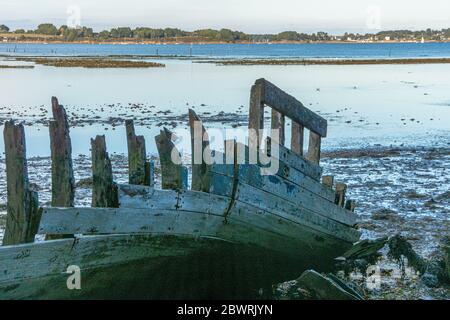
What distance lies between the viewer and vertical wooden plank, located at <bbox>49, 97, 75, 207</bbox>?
5882mm

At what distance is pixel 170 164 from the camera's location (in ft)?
20.5

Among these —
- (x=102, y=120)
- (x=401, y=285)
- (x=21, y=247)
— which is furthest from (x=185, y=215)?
(x=102, y=120)

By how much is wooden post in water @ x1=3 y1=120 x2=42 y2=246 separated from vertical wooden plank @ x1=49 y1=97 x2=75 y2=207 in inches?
13.3

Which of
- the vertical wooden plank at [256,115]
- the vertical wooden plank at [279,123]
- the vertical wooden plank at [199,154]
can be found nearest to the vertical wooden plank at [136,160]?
the vertical wooden plank at [199,154]

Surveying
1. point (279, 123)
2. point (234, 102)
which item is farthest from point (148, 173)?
point (234, 102)

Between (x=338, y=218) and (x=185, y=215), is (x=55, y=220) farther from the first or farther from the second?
(x=338, y=218)

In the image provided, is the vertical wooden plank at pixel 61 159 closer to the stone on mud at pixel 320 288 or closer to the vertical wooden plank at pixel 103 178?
the vertical wooden plank at pixel 103 178

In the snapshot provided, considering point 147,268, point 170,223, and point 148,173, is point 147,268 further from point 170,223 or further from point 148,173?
point 148,173

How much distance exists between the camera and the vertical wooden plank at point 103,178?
19.4ft

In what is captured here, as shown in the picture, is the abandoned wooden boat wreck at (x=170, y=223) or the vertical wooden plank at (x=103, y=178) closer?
the abandoned wooden boat wreck at (x=170, y=223)

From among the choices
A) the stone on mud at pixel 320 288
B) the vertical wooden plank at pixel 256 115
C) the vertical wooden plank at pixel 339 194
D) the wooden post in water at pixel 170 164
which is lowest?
the stone on mud at pixel 320 288

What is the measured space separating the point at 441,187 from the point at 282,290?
794 centimetres

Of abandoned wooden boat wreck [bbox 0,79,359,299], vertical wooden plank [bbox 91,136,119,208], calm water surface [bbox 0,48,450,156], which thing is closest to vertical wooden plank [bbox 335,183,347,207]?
abandoned wooden boat wreck [bbox 0,79,359,299]

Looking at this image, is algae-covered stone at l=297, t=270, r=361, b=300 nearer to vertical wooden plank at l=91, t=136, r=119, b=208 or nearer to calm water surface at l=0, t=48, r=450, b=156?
vertical wooden plank at l=91, t=136, r=119, b=208
